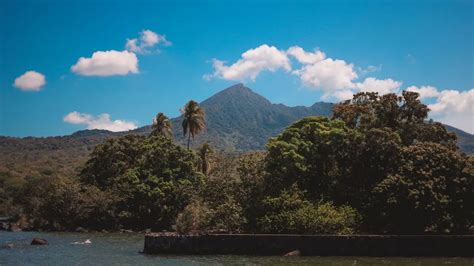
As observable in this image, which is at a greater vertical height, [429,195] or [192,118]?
[192,118]

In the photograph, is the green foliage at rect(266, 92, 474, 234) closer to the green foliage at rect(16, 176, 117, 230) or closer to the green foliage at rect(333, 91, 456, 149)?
the green foliage at rect(333, 91, 456, 149)

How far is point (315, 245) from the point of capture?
30.5 m

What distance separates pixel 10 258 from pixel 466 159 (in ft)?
93.8

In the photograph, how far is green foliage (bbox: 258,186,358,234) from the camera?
3188 cm

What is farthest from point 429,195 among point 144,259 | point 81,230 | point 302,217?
point 81,230

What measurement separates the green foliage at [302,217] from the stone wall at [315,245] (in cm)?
142

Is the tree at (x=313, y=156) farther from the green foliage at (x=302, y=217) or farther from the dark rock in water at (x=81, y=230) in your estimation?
the dark rock in water at (x=81, y=230)

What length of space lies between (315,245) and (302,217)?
221 centimetres

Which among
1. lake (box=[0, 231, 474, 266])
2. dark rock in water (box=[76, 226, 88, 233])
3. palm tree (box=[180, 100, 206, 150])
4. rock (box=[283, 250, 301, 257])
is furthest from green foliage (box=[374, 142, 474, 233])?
palm tree (box=[180, 100, 206, 150])

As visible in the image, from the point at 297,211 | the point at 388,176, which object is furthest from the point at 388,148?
the point at 297,211

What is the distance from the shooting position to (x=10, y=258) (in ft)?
99.7

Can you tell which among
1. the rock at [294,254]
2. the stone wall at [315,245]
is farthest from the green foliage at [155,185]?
the rock at [294,254]

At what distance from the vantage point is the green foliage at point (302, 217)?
3188cm

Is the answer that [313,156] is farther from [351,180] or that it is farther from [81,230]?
[81,230]
